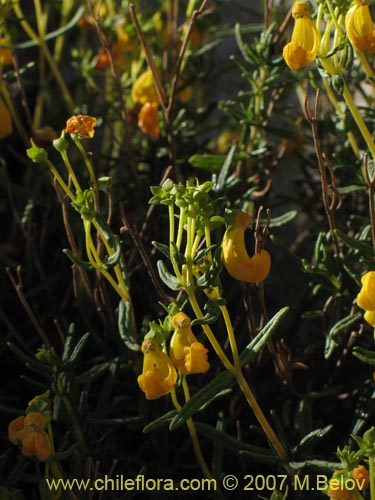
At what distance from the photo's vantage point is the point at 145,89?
4.48 ft

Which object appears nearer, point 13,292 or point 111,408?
point 111,408

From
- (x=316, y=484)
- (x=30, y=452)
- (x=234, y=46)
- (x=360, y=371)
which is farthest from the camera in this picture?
(x=234, y=46)

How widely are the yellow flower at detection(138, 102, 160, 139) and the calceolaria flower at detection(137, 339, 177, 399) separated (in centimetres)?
58

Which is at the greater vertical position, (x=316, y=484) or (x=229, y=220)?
(x=229, y=220)

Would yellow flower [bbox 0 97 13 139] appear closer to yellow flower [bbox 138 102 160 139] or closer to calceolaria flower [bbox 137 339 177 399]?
yellow flower [bbox 138 102 160 139]

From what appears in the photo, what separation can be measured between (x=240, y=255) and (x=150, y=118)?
0.53 meters

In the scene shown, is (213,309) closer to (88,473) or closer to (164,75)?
(88,473)

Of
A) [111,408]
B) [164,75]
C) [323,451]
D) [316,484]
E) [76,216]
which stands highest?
[164,75]

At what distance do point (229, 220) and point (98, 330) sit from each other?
1.79ft

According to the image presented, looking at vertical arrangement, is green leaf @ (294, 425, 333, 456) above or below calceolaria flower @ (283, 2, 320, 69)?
below

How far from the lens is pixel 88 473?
0.95 metres

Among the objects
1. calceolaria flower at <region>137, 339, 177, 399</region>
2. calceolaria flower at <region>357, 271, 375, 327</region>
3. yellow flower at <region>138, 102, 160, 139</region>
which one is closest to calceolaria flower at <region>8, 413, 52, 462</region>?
→ calceolaria flower at <region>137, 339, 177, 399</region>

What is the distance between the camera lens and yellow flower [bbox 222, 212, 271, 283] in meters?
0.89

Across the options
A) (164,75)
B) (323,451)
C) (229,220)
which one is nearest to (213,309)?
(229,220)
